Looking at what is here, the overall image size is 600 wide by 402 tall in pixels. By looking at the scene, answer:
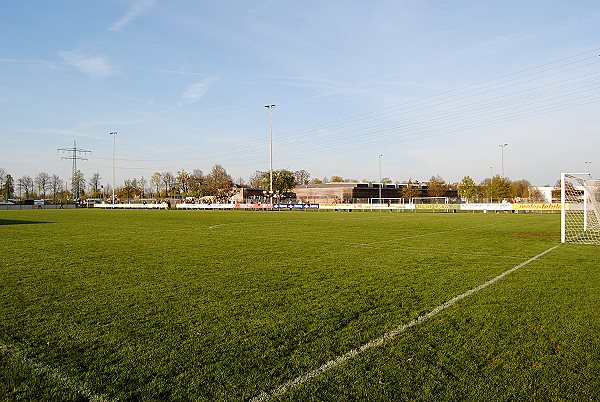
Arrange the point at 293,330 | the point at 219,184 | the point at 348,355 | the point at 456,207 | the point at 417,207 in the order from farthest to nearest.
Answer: the point at 219,184 → the point at 417,207 → the point at 456,207 → the point at 293,330 → the point at 348,355

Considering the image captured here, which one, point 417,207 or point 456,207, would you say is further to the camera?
point 417,207

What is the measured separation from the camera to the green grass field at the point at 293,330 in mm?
3717

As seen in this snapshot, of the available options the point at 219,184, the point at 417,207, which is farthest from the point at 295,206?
the point at 219,184

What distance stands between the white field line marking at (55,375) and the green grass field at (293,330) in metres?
0.02

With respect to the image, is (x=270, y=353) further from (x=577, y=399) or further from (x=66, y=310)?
(x=66, y=310)

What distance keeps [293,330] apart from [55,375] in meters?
2.47

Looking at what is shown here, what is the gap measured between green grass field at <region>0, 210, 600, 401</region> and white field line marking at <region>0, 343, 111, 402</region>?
0.06ft

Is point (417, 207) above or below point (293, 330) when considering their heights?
above

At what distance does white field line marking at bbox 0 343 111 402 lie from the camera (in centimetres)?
353

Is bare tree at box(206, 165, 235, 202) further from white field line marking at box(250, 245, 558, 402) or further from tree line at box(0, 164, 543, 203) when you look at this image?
white field line marking at box(250, 245, 558, 402)

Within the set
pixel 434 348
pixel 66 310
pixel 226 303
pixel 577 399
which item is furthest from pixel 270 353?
pixel 66 310

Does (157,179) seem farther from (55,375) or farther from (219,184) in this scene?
(55,375)

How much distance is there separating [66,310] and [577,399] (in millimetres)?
6064

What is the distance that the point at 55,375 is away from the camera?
3.92m
